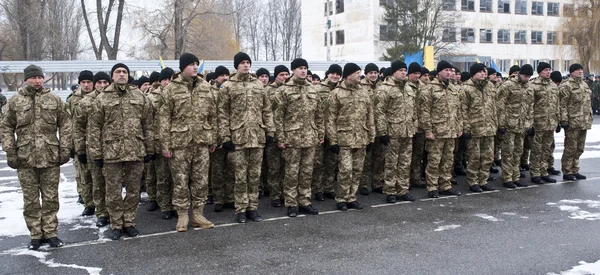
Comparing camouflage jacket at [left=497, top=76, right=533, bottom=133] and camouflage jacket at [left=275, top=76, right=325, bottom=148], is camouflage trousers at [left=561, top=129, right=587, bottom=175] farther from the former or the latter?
camouflage jacket at [left=275, top=76, right=325, bottom=148]

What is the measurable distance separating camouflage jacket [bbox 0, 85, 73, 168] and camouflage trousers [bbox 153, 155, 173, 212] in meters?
1.66

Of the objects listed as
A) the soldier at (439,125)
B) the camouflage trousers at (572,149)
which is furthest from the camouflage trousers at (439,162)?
the camouflage trousers at (572,149)

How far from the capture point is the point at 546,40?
58.0 meters

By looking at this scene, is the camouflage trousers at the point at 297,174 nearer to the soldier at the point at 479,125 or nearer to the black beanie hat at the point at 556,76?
the soldier at the point at 479,125

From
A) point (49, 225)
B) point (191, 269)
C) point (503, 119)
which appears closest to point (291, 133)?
point (191, 269)

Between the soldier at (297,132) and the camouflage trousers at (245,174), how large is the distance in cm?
48

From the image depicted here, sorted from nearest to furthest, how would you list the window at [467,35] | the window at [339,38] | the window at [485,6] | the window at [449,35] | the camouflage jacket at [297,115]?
1. the camouflage jacket at [297,115]
2. the window at [449,35]
3. the window at [467,35]
4. the window at [339,38]
5. the window at [485,6]

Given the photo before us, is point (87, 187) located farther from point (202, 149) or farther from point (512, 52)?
point (512, 52)

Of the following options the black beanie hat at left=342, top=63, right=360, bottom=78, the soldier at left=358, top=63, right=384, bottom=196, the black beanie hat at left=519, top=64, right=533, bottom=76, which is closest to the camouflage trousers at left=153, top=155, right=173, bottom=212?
the black beanie hat at left=342, top=63, right=360, bottom=78

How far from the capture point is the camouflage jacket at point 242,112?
722 centimetres

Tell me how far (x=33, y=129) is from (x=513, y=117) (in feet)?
25.2

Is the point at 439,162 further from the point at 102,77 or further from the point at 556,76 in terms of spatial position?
the point at 102,77

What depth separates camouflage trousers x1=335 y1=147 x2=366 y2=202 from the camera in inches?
312

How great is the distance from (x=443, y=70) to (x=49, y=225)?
6.40 m
